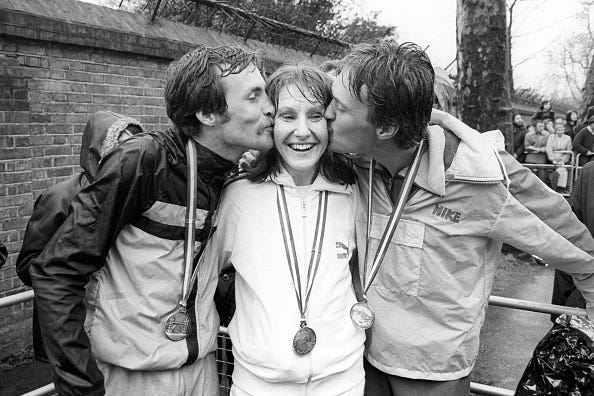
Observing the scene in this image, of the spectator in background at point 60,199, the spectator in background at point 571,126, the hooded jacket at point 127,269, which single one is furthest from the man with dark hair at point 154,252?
the spectator in background at point 571,126

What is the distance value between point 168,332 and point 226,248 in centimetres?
43

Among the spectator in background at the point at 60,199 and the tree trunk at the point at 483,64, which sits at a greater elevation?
the tree trunk at the point at 483,64

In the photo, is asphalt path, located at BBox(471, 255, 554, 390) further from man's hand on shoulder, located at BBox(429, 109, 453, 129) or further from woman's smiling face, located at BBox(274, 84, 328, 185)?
woman's smiling face, located at BBox(274, 84, 328, 185)

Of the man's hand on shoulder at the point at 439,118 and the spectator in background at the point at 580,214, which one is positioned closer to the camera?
the man's hand on shoulder at the point at 439,118

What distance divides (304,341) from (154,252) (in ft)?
2.14

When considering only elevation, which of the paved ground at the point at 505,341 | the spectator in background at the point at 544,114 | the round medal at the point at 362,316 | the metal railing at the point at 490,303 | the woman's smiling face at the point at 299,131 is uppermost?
the spectator in background at the point at 544,114

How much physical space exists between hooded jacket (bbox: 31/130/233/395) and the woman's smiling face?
0.29 meters

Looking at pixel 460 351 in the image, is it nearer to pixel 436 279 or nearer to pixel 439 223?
pixel 436 279

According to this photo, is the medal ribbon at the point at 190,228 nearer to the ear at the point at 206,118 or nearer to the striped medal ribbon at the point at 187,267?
the striped medal ribbon at the point at 187,267

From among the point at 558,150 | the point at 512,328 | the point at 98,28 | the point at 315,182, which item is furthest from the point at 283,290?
the point at 558,150

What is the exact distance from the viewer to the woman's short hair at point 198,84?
7.72 feet

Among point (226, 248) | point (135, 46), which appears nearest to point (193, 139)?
point (226, 248)

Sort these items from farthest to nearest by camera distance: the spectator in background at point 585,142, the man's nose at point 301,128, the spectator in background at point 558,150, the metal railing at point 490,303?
1. the spectator in background at point 558,150
2. the spectator in background at point 585,142
3. the metal railing at point 490,303
4. the man's nose at point 301,128

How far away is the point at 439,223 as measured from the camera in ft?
7.81
